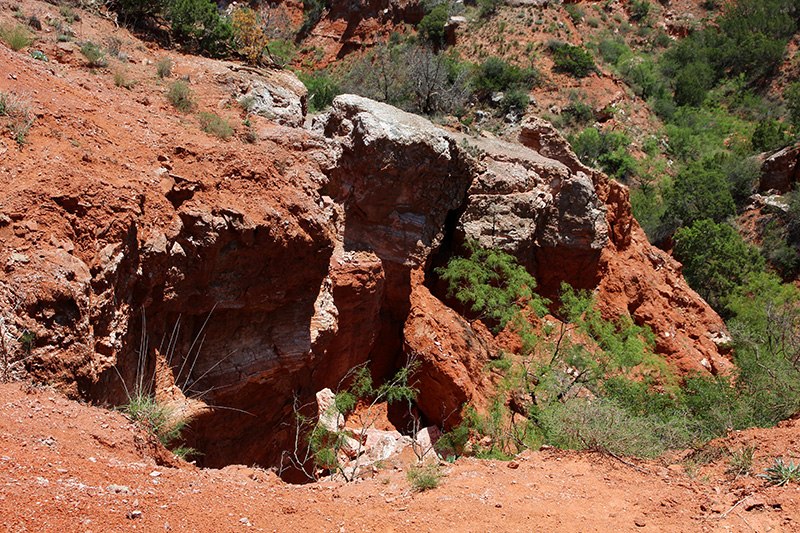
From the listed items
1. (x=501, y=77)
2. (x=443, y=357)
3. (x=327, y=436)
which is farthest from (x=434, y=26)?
(x=327, y=436)

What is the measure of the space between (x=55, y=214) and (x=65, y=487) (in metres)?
3.08

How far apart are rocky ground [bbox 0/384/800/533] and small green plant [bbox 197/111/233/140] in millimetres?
4868

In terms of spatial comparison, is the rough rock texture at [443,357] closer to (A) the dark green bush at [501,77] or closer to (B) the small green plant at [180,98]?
(B) the small green plant at [180,98]

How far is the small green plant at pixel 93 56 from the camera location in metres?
8.62

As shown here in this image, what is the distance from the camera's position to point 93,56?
28.3 ft

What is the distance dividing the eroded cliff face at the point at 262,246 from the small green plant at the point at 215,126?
35 centimetres

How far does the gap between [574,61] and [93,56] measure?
83.6 ft

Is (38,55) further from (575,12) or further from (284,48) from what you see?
(575,12)

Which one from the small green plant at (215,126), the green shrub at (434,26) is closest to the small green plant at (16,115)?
the small green plant at (215,126)

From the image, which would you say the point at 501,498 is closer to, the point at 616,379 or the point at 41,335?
the point at 41,335

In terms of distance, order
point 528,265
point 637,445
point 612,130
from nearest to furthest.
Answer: point 637,445, point 528,265, point 612,130

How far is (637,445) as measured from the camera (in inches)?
241

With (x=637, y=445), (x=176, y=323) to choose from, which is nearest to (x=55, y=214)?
(x=176, y=323)

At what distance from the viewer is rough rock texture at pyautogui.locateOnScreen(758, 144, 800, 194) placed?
23.6m
